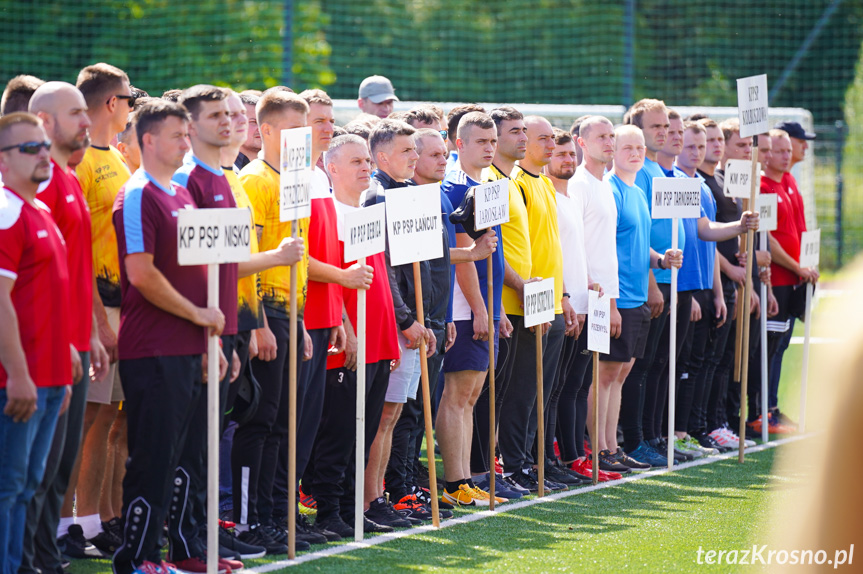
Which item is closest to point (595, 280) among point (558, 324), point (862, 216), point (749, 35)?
point (558, 324)

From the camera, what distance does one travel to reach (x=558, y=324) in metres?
7.49

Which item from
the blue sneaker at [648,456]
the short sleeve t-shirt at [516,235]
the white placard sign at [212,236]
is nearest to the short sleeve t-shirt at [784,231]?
the blue sneaker at [648,456]

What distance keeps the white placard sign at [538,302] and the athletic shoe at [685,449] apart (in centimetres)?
228

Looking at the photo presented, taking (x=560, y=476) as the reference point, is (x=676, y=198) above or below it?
above

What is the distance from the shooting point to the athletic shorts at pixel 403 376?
637 cm

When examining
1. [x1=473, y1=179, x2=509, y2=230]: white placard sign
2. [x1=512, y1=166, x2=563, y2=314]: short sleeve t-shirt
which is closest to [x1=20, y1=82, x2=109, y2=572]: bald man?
[x1=473, y1=179, x2=509, y2=230]: white placard sign

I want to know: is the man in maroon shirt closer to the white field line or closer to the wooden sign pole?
the white field line

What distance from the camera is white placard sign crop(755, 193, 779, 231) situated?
926cm

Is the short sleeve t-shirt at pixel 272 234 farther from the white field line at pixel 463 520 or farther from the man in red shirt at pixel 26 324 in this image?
the man in red shirt at pixel 26 324

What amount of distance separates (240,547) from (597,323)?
3.14m

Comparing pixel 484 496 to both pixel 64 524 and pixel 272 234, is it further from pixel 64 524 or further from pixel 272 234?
pixel 64 524

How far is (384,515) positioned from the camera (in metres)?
6.20

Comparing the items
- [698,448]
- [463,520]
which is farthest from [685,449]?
[463,520]

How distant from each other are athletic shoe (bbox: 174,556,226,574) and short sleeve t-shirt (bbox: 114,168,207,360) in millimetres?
913
